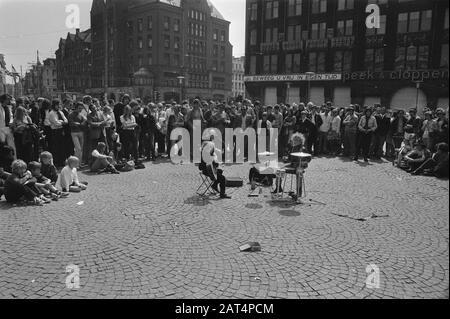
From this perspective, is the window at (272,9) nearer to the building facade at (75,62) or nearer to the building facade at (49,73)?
the building facade at (75,62)

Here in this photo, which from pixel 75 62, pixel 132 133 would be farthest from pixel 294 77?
pixel 75 62

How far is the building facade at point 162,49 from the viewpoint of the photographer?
264ft

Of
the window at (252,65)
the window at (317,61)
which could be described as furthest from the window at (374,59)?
the window at (252,65)

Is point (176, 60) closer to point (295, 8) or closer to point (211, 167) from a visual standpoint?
point (295, 8)

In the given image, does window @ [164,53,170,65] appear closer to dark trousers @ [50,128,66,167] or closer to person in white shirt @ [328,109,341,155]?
person in white shirt @ [328,109,341,155]

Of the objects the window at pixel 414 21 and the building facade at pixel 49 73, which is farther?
the building facade at pixel 49 73

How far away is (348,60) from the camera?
140 ft

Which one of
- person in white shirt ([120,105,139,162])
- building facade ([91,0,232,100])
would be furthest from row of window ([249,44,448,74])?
person in white shirt ([120,105,139,162])

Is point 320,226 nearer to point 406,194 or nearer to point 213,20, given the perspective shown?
point 406,194

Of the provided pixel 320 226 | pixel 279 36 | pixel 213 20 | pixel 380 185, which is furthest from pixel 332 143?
pixel 213 20

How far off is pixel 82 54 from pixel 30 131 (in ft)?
346

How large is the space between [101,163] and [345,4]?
40351 millimetres

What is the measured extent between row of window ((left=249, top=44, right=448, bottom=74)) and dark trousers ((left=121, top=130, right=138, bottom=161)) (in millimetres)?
36216

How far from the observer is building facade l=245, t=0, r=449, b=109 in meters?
37.4
